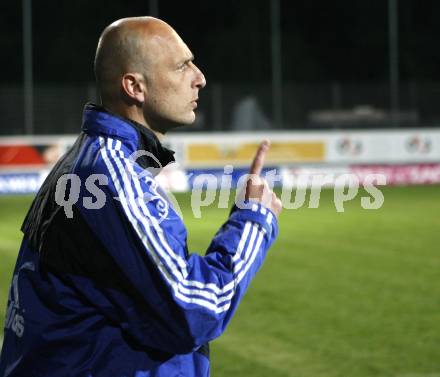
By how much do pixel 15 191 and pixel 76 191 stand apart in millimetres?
17810

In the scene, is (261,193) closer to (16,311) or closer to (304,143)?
(16,311)

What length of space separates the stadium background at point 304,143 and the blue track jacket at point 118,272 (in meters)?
3.70

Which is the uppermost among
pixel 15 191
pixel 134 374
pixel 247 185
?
pixel 247 185

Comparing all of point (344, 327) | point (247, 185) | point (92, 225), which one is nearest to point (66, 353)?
point (92, 225)

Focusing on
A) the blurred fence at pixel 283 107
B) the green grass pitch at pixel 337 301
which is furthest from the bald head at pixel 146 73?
the blurred fence at pixel 283 107

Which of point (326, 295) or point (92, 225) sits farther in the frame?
point (326, 295)

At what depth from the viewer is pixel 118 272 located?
233 centimetres

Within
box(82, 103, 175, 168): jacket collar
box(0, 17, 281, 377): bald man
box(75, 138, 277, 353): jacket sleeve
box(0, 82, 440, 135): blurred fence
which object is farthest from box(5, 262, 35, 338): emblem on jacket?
box(0, 82, 440, 135): blurred fence

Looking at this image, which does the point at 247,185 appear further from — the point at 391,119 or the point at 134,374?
the point at 391,119

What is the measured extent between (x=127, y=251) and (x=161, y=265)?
87 millimetres

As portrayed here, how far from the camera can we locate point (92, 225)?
234 cm

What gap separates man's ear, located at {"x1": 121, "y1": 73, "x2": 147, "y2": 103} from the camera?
8.11 feet

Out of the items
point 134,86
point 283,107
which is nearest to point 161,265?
point 134,86

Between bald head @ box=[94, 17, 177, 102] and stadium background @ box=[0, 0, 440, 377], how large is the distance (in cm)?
382
